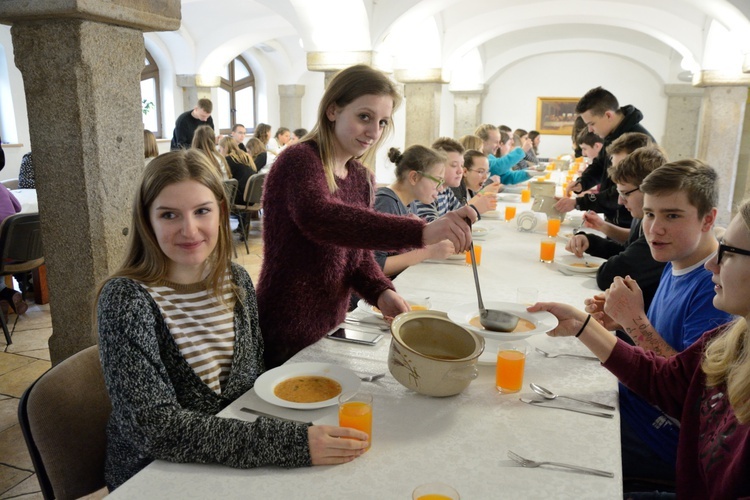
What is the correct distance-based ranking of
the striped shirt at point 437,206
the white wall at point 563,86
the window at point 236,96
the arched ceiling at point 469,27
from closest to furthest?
1. the striped shirt at point 437,206
2. the arched ceiling at point 469,27
3. the white wall at point 563,86
4. the window at point 236,96

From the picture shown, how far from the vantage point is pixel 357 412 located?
3.73ft

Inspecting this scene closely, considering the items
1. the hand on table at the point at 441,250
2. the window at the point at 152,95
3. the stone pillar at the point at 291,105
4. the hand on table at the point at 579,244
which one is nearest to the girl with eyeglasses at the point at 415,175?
the hand on table at the point at 441,250

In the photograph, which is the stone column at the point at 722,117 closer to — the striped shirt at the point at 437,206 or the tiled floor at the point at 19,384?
the striped shirt at the point at 437,206

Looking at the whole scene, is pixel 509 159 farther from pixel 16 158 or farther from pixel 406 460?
pixel 16 158

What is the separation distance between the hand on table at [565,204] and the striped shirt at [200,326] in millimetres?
2708

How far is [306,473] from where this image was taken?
105 centimetres

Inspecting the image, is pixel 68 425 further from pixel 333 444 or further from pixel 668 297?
pixel 668 297

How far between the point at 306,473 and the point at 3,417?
227cm

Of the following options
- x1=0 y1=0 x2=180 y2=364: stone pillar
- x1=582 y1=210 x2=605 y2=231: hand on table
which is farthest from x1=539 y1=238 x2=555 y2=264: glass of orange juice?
x1=0 y1=0 x2=180 y2=364: stone pillar

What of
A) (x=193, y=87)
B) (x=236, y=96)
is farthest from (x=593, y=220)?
(x=236, y=96)

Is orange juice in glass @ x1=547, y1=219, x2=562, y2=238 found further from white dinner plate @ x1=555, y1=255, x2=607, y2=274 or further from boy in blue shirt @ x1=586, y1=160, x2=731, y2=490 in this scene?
boy in blue shirt @ x1=586, y1=160, x2=731, y2=490

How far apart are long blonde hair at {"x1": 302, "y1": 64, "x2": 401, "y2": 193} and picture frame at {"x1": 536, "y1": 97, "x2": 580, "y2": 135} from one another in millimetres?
13316

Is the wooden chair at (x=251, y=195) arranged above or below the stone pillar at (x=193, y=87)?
below

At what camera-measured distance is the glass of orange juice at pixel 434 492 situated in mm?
931
